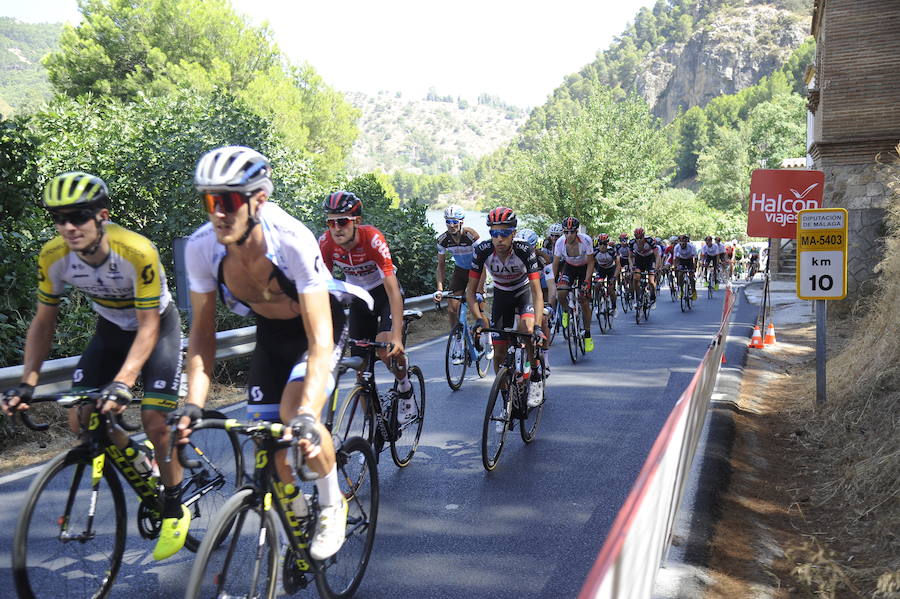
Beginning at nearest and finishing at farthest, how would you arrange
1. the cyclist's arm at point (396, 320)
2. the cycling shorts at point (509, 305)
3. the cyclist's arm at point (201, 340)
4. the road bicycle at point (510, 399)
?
the cyclist's arm at point (201, 340) < the cyclist's arm at point (396, 320) < the road bicycle at point (510, 399) < the cycling shorts at point (509, 305)

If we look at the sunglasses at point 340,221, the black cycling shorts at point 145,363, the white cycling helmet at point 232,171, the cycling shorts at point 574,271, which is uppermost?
the white cycling helmet at point 232,171

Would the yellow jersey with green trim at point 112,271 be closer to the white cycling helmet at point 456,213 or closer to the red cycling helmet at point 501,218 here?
the red cycling helmet at point 501,218

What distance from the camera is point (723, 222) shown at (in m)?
91.6

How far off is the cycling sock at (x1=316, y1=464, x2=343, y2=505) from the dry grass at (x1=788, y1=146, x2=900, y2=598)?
2.63m

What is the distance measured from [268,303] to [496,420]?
333cm

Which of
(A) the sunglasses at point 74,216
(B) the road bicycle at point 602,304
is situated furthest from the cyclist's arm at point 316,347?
(B) the road bicycle at point 602,304

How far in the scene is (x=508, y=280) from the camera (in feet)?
27.5

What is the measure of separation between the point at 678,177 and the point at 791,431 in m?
171

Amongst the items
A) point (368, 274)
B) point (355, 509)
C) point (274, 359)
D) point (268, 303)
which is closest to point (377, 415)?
point (368, 274)

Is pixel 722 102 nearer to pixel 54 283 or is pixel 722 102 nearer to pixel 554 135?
pixel 554 135

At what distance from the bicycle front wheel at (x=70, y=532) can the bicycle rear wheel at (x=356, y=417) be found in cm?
144

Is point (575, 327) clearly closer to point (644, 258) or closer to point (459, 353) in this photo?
point (459, 353)

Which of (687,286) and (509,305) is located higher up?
(509,305)

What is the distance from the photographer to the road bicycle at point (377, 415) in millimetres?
5395
